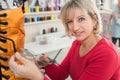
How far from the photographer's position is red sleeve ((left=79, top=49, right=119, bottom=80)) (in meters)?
0.80

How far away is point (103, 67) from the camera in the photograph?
0.80 metres

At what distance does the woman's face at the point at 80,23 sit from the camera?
0.85m

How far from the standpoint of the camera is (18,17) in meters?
0.90

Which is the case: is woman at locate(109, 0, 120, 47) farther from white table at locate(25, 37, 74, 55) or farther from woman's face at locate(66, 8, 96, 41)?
woman's face at locate(66, 8, 96, 41)

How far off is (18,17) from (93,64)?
39 cm

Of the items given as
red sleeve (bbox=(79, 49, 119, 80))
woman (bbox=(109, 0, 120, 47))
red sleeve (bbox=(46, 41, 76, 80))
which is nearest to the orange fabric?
red sleeve (bbox=(46, 41, 76, 80))

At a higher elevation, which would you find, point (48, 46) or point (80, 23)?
point (80, 23)

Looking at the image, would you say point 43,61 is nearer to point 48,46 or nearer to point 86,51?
point 86,51

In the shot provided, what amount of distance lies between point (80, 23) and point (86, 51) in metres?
0.15

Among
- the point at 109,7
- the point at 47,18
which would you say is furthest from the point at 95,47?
the point at 109,7

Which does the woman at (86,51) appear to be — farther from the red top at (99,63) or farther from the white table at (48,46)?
the white table at (48,46)

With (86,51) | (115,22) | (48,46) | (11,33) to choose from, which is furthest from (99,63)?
(115,22)

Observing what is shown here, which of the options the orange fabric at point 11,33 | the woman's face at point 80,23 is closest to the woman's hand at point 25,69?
the orange fabric at point 11,33

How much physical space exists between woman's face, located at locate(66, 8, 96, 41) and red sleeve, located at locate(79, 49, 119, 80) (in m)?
0.11
